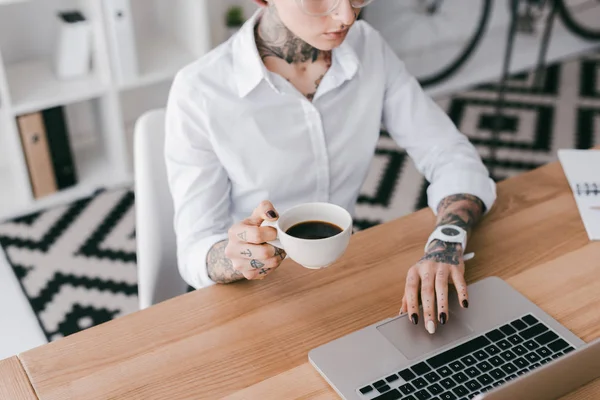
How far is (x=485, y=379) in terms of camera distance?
0.89 metres

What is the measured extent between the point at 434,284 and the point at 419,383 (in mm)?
184

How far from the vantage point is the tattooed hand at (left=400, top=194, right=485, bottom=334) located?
3.28ft

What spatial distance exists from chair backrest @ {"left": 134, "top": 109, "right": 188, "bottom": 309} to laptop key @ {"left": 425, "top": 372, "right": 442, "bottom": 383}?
0.57 meters

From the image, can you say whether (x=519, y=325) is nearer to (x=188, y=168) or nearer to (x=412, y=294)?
(x=412, y=294)

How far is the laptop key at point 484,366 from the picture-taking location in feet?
2.98

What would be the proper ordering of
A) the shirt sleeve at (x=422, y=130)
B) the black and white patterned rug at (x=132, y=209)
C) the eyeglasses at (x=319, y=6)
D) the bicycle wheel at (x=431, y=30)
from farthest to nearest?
1. the bicycle wheel at (x=431, y=30)
2. the black and white patterned rug at (x=132, y=209)
3. the shirt sleeve at (x=422, y=130)
4. the eyeglasses at (x=319, y=6)

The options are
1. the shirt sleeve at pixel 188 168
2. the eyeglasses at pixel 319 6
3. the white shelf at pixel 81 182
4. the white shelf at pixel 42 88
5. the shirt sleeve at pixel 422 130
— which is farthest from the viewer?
the white shelf at pixel 81 182

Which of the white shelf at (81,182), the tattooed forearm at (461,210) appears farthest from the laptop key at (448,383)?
the white shelf at (81,182)

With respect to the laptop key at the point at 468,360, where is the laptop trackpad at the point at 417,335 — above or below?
below

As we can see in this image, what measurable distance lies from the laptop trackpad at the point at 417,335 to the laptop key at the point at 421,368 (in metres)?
0.02

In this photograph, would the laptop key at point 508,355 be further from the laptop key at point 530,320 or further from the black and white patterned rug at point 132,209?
the black and white patterned rug at point 132,209

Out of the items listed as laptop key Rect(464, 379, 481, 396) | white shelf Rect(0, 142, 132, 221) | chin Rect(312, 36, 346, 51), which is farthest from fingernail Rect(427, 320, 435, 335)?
white shelf Rect(0, 142, 132, 221)

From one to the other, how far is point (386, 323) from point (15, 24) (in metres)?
1.96

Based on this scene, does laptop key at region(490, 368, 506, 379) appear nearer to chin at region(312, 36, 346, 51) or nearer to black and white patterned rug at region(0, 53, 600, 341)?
chin at region(312, 36, 346, 51)
